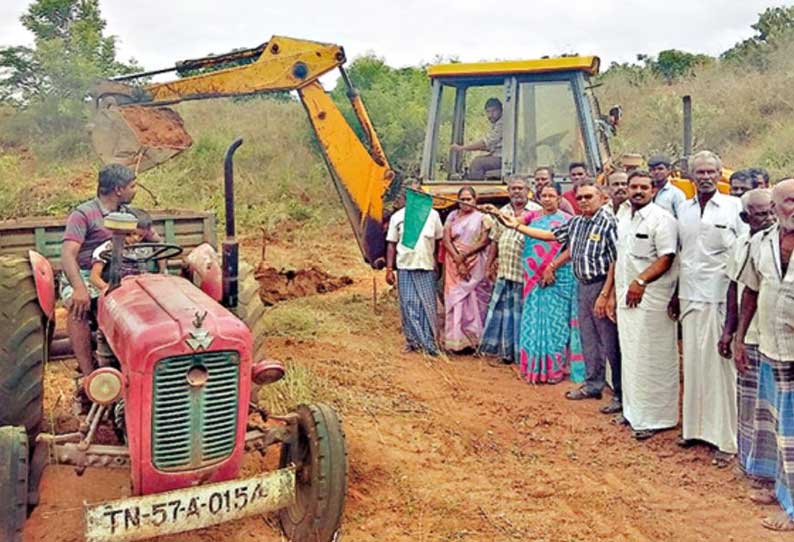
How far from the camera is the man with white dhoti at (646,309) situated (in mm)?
5039

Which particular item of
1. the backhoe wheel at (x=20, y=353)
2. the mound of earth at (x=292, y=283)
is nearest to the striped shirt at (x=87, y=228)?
the backhoe wheel at (x=20, y=353)

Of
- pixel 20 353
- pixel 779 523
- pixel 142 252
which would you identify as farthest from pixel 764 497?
pixel 20 353

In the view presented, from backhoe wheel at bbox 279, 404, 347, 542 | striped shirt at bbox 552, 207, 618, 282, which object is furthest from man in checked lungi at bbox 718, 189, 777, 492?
backhoe wheel at bbox 279, 404, 347, 542

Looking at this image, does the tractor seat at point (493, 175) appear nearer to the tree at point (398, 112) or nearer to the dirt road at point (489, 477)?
the dirt road at point (489, 477)

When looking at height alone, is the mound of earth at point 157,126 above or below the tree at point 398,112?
below

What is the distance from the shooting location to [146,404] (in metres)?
3.19

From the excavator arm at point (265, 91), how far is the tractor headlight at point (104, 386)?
15.0ft

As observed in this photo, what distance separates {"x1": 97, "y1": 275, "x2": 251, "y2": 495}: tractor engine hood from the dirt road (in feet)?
1.60

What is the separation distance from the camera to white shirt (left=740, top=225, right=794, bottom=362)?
154 inches

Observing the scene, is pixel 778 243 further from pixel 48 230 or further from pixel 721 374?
pixel 48 230

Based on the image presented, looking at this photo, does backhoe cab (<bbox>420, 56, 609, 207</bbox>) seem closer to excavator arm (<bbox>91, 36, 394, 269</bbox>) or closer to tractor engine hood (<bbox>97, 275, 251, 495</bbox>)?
excavator arm (<bbox>91, 36, 394, 269</bbox>)

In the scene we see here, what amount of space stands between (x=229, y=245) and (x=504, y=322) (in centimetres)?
348

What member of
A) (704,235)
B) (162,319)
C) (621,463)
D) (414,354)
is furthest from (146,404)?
(414,354)

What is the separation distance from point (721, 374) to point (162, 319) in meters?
3.28
